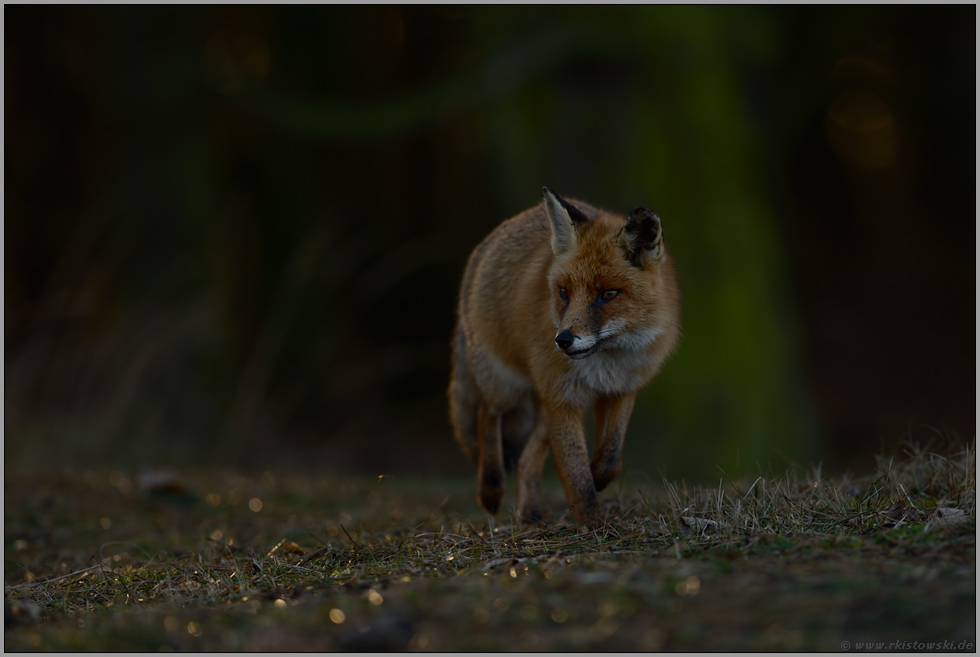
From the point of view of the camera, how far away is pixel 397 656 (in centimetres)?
244

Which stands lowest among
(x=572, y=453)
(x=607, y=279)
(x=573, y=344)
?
(x=572, y=453)

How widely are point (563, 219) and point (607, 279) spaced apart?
0.43 m

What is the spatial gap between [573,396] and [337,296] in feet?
36.7

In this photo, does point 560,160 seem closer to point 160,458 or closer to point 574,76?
point 574,76

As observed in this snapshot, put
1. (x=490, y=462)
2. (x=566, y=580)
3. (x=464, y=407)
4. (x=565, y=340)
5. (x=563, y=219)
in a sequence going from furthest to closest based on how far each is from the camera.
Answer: (x=464, y=407) → (x=490, y=462) → (x=563, y=219) → (x=565, y=340) → (x=566, y=580)

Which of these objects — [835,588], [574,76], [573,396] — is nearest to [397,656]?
[835,588]

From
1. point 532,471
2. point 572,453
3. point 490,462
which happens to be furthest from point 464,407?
point 572,453

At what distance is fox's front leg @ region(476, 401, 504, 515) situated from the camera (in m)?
5.28

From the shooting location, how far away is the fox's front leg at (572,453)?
4555 millimetres

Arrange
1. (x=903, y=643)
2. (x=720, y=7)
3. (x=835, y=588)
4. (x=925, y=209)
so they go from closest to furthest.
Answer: (x=903, y=643) < (x=835, y=588) < (x=720, y=7) < (x=925, y=209)

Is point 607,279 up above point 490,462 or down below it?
above

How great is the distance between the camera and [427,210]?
16047 mm

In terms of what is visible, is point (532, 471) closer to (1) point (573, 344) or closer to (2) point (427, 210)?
(1) point (573, 344)

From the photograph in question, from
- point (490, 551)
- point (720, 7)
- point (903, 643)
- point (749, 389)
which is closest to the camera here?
point (903, 643)
